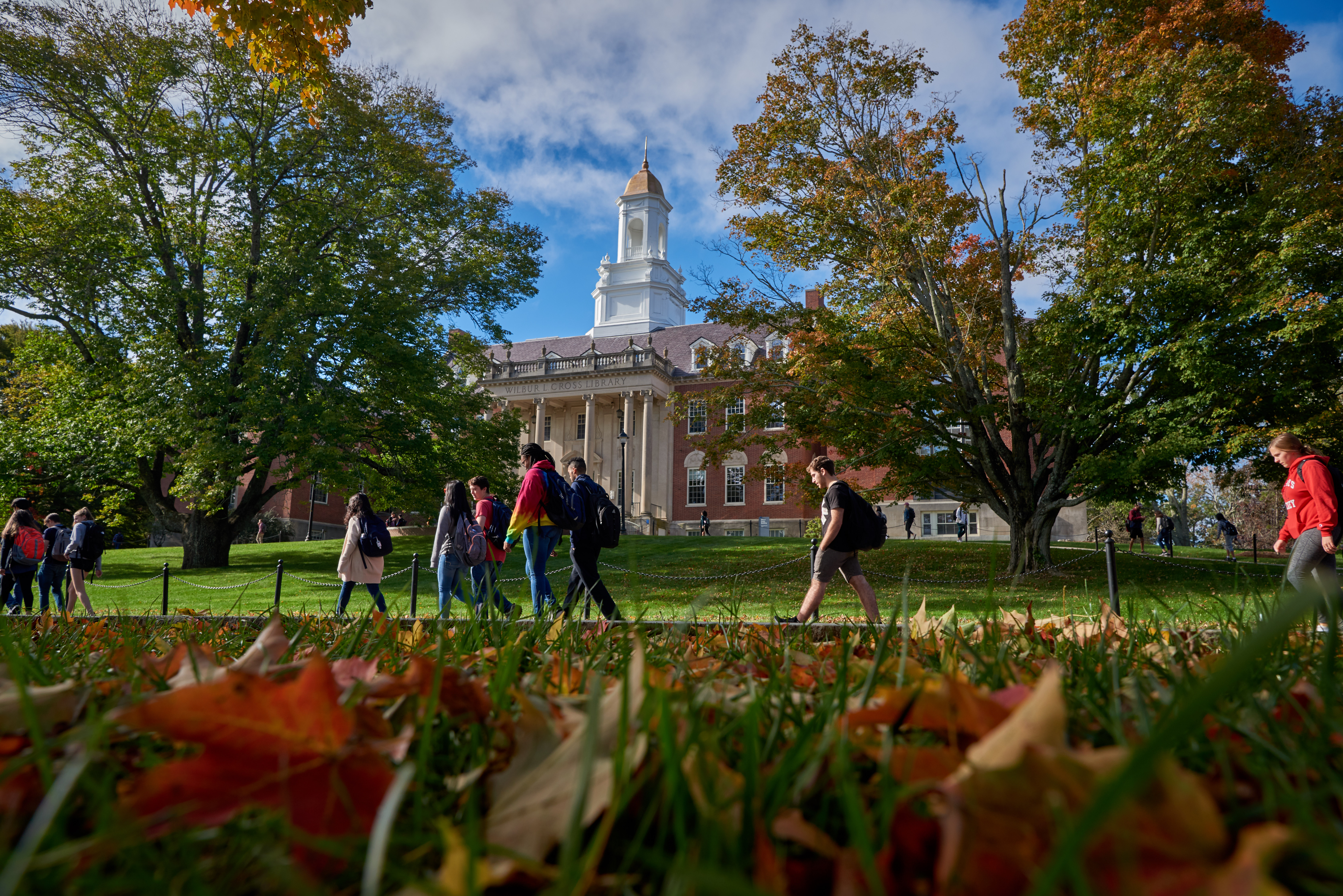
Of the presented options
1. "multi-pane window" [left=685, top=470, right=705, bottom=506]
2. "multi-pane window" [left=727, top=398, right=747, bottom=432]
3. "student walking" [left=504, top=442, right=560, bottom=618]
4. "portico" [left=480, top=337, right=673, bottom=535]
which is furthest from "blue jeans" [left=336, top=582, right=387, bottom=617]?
"multi-pane window" [left=685, top=470, right=705, bottom=506]

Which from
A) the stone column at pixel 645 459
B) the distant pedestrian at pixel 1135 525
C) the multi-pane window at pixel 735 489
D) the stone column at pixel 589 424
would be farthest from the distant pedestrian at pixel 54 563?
the multi-pane window at pixel 735 489

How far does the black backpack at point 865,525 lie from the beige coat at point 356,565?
5672mm

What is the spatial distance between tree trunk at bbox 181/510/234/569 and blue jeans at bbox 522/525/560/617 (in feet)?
65.5

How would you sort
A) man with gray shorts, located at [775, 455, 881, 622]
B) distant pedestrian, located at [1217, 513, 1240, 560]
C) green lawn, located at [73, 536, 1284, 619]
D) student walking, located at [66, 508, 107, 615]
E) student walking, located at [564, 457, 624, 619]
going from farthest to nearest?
1. distant pedestrian, located at [1217, 513, 1240, 560]
2. student walking, located at [66, 508, 107, 615]
3. student walking, located at [564, 457, 624, 619]
4. man with gray shorts, located at [775, 455, 881, 622]
5. green lawn, located at [73, 536, 1284, 619]

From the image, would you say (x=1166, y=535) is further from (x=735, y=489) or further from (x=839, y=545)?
(x=839, y=545)

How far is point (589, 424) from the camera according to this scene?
168 ft

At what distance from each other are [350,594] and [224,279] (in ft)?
62.4

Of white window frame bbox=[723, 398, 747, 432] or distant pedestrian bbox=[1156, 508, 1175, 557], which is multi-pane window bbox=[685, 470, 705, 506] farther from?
white window frame bbox=[723, 398, 747, 432]

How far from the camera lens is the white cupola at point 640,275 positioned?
66.5m

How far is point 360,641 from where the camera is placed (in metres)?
2.45

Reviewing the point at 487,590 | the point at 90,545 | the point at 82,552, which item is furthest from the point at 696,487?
the point at 487,590

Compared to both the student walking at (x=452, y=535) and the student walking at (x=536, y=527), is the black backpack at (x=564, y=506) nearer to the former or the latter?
the student walking at (x=536, y=527)

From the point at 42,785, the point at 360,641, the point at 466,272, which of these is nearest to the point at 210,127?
the point at 466,272

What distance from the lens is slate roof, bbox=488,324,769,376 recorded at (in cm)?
5594
